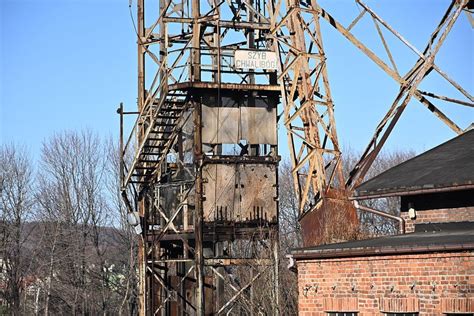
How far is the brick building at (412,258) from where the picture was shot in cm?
1499

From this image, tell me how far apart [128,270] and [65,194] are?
20.9 ft

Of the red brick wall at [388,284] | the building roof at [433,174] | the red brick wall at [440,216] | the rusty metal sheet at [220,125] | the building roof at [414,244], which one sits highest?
the rusty metal sheet at [220,125]

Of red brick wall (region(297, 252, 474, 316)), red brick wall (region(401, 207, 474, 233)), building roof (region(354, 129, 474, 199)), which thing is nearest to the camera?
red brick wall (region(297, 252, 474, 316))

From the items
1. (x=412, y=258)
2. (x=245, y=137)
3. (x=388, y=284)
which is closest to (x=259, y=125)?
(x=245, y=137)

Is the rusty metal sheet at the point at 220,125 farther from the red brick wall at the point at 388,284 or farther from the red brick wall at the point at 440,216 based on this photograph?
the red brick wall at the point at 388,284

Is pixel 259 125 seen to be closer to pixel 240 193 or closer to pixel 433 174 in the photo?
pixel 240 193

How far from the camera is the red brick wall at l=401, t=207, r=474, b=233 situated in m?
17.2

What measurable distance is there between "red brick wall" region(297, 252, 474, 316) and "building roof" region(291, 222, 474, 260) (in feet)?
0.53

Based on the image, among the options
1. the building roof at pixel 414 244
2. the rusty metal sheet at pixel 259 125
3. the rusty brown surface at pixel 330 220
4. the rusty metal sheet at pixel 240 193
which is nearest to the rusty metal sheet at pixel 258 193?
the rusty metal sheet at pixel 240 193

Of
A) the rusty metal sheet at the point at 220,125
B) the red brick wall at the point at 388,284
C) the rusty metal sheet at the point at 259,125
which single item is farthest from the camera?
the rusty metal sheet at the point at 259,125

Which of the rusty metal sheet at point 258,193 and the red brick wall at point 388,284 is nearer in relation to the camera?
the red brick wall at point 388,284

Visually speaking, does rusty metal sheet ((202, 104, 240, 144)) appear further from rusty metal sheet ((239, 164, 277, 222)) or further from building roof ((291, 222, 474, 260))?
building roof ((291, 222, 474, 260))

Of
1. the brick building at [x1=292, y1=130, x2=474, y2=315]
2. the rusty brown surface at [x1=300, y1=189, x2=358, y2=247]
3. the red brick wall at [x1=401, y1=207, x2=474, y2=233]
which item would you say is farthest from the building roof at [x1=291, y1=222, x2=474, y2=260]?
the rusty brown surface at [x1=300, y1=189, x2=358, y2=247]

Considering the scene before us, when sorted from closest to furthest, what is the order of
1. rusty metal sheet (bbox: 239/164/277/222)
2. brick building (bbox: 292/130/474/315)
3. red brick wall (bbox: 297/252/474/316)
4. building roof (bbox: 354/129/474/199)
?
red brick wall (bbox: 297/252/474/316), brick building (bbox: 292/130/474/315), building roof (bbox: 354/129/474/199), rusty metal sheet (bbox: 239/164/277/222)
